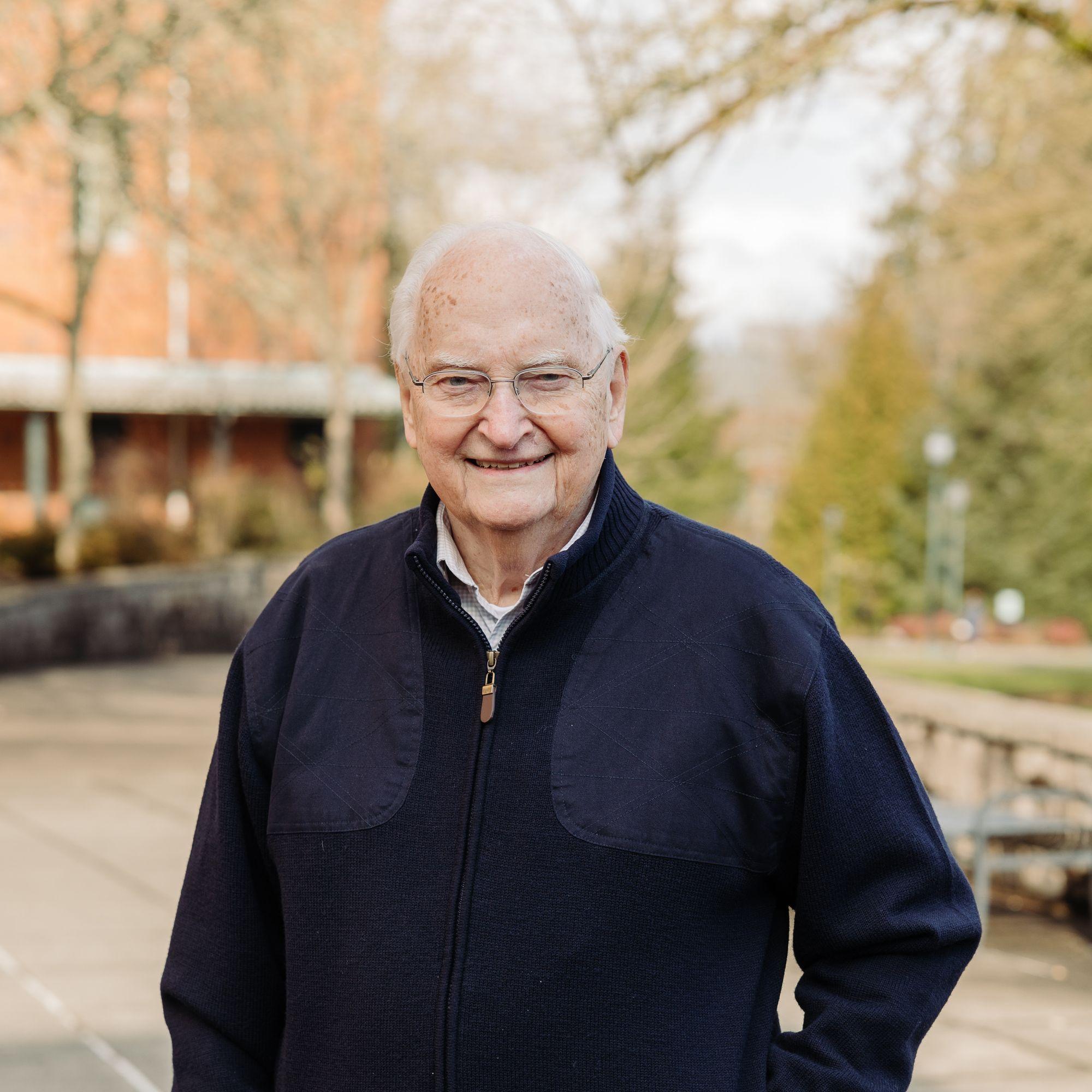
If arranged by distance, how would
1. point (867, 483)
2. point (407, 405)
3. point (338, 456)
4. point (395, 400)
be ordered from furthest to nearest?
point (867, 483) < point (395, 400) < point (338, 456) < point (407, 405)

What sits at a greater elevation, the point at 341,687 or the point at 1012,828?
the point at 341,687

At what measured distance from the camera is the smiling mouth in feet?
6.26

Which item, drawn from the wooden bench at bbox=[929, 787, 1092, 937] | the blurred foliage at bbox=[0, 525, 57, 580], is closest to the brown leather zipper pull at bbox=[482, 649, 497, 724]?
the wooden bench at bbox=[929, 787, 1092, 937]

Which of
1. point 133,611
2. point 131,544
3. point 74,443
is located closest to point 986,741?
point 133,611

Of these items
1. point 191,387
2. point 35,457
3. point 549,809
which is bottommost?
point 35,457

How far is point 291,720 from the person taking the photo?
195 centimetres

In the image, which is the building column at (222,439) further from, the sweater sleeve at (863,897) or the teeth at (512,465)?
the sweater sleeve at (863,897)

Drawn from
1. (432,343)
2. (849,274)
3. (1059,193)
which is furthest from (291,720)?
(849,274)

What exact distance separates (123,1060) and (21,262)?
85.8ft

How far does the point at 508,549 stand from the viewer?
1.95 meters

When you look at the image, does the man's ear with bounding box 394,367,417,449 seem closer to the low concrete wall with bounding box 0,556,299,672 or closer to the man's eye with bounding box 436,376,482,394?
the man's eye with bounding box 436,376,482,394

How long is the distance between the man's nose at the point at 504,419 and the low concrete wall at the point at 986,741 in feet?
17.4

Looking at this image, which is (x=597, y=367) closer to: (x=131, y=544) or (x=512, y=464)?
(x=512, y=464)

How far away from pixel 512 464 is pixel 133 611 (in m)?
15.3
